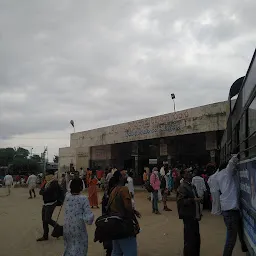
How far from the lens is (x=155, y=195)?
40.5 feet

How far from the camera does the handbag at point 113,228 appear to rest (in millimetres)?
4363

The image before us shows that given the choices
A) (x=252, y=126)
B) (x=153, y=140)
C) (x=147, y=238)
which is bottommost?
(x=147, y=238)

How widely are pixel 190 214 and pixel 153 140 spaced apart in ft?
69.0

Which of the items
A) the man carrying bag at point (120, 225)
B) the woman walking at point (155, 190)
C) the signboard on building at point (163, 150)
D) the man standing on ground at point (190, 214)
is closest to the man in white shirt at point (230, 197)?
the man standing on ground at point (190, 214)

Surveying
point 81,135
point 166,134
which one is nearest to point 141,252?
point 166,134


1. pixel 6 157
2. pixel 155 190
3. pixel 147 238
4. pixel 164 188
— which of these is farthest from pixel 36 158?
pixel 147 238

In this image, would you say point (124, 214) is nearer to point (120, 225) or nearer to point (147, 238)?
point (120, 225)

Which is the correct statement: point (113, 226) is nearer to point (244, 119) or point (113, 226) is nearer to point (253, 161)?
point (253, 161)

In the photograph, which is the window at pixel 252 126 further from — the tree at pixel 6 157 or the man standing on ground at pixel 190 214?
the tree at pixel 6 157

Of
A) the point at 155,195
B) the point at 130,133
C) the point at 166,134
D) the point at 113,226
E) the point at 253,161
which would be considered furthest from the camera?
the point at 130,133

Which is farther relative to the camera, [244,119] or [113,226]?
[244,119]

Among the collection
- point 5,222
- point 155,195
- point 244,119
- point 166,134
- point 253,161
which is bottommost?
point 5,222

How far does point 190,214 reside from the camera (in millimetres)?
5703

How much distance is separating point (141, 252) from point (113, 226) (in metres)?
2.75
